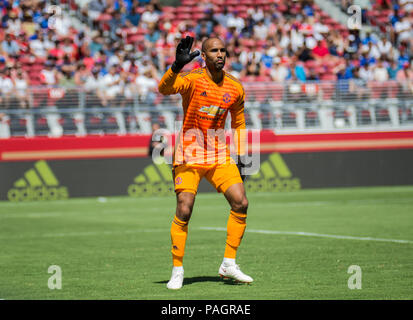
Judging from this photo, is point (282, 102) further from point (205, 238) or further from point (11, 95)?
point (205, 238)

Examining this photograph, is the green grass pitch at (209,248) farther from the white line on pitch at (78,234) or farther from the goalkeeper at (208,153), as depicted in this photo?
the goalkeeper at (208,153)

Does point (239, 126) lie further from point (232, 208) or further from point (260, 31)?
point (260, 31)

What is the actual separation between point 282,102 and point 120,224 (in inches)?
341

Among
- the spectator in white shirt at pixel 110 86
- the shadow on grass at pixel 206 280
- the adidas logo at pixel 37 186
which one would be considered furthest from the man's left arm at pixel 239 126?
the spectator in white shirt at pixel 110 86

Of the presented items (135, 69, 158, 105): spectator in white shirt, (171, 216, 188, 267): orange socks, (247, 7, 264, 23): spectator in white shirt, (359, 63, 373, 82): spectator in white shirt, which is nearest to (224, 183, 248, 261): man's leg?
(171, 216, 188, 267): orange socks

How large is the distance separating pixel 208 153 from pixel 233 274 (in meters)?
1.27

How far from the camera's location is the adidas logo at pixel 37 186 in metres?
20.1

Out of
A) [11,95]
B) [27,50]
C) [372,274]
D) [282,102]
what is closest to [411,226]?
[372,274]

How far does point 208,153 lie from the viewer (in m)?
8.48

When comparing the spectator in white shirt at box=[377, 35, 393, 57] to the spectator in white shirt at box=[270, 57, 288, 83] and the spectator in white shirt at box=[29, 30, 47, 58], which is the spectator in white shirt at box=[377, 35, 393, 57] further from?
the spectator in white shirt at box=[29, 30, 47, 58]

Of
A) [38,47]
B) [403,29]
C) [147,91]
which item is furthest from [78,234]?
[403,29]

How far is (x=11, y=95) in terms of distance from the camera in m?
20.5
